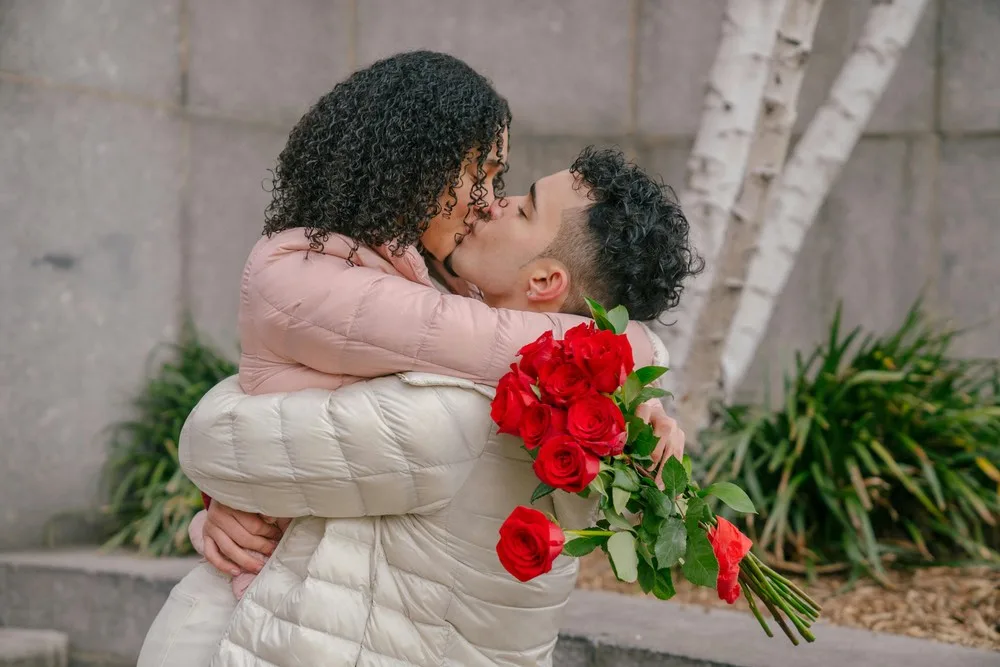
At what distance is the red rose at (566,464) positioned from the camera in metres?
1.48

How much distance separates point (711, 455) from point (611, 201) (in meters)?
2.53

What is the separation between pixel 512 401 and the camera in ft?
5.02

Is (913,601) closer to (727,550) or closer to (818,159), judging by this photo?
(818,159)

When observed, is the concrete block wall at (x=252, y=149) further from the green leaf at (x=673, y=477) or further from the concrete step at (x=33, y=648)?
the green leaf at (x=673, y=477)

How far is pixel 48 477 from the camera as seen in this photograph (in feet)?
14.7

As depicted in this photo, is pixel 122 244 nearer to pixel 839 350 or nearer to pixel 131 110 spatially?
pixel 131 110

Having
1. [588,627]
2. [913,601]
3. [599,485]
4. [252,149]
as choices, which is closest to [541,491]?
[599,485]

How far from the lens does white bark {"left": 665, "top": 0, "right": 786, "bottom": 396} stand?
388cm

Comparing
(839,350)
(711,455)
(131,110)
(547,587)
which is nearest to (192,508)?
(131,110)

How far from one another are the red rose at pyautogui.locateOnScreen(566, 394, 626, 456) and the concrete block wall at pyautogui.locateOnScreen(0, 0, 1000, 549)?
344 centimetres

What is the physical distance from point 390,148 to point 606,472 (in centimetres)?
63

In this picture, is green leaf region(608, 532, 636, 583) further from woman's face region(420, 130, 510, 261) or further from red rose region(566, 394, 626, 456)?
woman's face region(420, 130, 510, 261)

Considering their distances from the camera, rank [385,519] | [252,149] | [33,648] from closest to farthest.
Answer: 1. [385,519]
2. [33,648]
3. [252,149]

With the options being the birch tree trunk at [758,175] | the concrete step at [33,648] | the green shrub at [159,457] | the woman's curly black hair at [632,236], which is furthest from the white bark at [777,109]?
the concrete step at [33,648]
